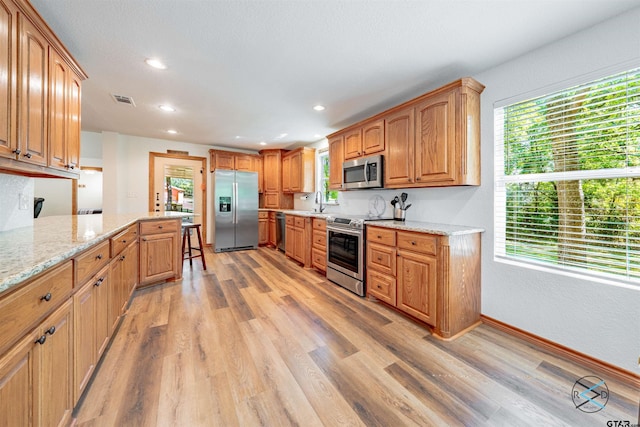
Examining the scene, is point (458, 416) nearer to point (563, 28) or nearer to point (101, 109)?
point (563, 28)

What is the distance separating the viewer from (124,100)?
3113mm

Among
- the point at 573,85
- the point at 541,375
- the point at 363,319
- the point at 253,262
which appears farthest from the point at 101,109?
the point at 541,375

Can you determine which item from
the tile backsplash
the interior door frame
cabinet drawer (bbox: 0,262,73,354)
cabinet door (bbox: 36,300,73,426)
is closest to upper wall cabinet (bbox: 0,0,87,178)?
the tile backsplash

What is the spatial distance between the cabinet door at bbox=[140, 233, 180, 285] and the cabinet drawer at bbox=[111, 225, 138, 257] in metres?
0.29

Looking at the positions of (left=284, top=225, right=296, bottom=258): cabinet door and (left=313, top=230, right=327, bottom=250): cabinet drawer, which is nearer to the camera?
(left=313, top=230, right=327, bottom=250): cabinet drawer

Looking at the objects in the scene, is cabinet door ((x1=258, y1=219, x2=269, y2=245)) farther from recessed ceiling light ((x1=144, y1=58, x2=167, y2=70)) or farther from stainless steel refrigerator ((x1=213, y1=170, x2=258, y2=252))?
recessed ceiling light ((x1=144, y1=58, x2=167, y2=70))

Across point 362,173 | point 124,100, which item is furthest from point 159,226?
point 362,173

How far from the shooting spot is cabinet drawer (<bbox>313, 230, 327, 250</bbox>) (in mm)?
3697

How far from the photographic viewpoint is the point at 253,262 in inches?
174

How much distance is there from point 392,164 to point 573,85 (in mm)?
1533

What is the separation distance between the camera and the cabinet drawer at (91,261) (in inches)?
50.1

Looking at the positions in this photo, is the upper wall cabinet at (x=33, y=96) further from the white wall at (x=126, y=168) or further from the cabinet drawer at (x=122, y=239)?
the white wall at (x=126, y=168)

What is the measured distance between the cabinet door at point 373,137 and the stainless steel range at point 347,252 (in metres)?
0.90

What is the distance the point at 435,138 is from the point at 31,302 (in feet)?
9.30
